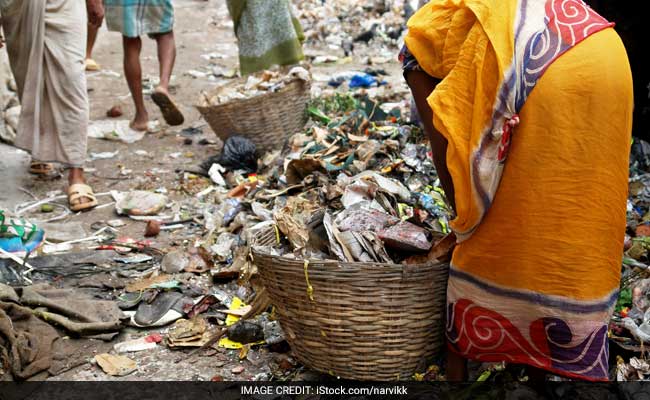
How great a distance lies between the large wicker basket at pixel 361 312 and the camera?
8.23ft

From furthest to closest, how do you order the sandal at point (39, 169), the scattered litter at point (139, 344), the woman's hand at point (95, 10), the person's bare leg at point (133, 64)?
1. the person's bare leg at point (133, 64)
2. the sandal at point (39, 169)
3. the woman's hand at point (95, 10)
4. the scattered litter at point (139, 344)

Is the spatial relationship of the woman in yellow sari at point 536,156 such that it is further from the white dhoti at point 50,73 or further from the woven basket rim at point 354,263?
the white dhoti at point 50,73

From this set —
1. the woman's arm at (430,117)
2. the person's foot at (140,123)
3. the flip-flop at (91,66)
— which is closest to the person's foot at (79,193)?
the person's foot at (140,123)

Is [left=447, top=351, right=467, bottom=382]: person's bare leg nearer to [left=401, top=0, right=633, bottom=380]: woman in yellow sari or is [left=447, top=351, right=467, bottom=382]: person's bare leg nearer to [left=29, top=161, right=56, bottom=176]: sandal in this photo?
[left=401, top=0, right=633, bottom=380]: woman in yellow sari

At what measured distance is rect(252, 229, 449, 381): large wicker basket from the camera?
2.51 m

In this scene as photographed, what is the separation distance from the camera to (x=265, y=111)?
17.4 feet

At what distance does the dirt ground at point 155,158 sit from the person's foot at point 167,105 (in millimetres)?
209

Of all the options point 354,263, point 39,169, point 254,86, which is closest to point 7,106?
point 39,169

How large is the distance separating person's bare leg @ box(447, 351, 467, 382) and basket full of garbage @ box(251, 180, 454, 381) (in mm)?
87

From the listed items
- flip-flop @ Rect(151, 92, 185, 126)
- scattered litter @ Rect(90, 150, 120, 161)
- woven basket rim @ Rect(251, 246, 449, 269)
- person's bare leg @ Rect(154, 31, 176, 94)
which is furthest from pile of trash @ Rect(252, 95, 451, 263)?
scattered litter @ Rect(90, 150, 120, 161)

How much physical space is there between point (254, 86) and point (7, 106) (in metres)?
2.19

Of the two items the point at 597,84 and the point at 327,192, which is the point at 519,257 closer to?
the point at 597,84

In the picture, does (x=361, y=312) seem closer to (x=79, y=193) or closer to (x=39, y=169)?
(x=79, y=193)

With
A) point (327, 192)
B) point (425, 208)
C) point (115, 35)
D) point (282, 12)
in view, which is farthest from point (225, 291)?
point (115, 35)
